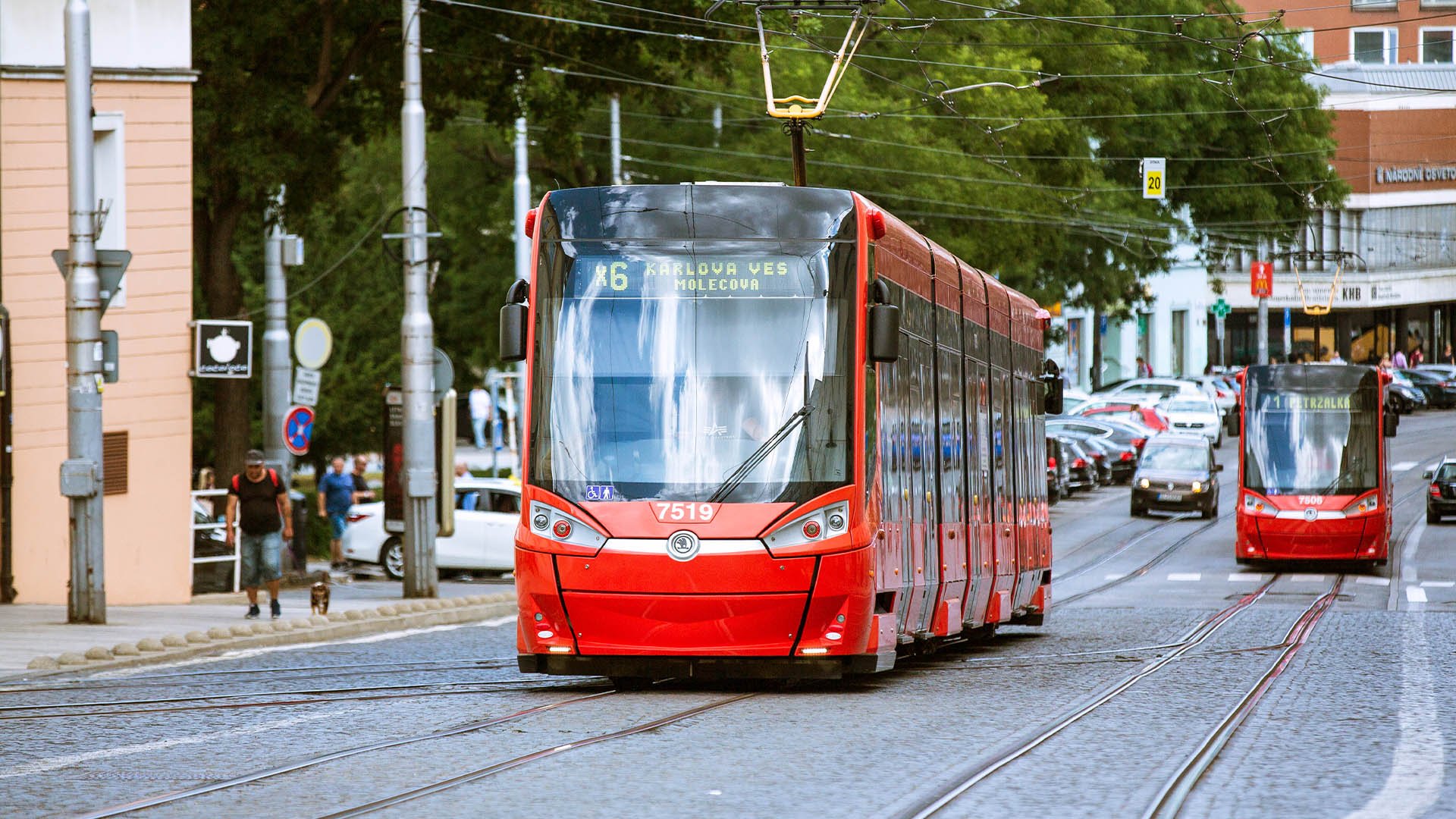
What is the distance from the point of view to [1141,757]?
10.2 metres

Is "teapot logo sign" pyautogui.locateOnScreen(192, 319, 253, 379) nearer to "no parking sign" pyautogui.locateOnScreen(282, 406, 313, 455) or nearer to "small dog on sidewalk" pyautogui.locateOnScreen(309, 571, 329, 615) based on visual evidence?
"no parking sign" pyautogui.locateOnScreen(282, 406, 313, 455)

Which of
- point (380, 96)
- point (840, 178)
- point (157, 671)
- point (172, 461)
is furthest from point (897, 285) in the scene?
point (840, 178)

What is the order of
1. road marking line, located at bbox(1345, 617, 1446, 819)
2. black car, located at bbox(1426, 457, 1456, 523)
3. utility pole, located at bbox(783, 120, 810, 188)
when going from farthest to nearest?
black car, located at bbox(1426, 457, 1456, 523), utility pole, located at bbox(783, 120, 810, 188), road marking line, located at bbox(1345, 617, 1446, 819)

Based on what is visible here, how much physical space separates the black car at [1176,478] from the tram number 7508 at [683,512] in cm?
3219

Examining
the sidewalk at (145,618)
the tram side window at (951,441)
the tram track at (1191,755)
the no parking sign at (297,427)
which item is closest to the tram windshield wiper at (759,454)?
the tram track at (1191,755)

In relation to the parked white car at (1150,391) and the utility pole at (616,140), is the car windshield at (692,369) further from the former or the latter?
the parked white car at (1150,391)

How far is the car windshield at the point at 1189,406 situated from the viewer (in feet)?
195

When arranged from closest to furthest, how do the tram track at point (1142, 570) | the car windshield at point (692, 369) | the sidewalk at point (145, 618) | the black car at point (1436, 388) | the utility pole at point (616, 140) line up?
the car windshield at point (692, 369) < the sidewalk at point (145, 618) < the tram track at point (1142, 570) < the utility pole at point (616, 140) < the black car at point (1436, 388)

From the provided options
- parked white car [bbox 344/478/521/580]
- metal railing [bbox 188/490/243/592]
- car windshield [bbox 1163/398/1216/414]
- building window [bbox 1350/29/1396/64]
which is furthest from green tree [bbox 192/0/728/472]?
building window [bbox 1350/29/1396/64]

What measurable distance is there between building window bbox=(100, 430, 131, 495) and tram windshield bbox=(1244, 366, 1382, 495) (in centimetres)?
1661

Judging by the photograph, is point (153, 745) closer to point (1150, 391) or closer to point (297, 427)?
point (297, 427)

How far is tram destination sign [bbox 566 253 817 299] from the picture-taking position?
43.2 ft

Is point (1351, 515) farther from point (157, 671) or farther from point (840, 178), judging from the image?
point (157, 671)

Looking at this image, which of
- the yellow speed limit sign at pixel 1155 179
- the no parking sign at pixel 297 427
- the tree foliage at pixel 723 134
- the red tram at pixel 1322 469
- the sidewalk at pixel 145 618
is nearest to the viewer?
the sidewalk at pixel 145 618
